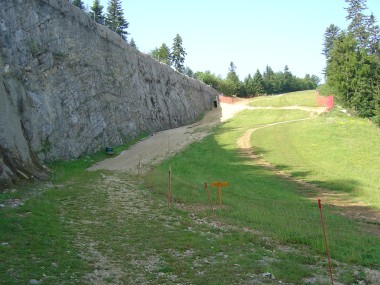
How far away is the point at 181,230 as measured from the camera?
11664 millimetres

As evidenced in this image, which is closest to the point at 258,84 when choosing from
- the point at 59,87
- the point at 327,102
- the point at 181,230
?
the point at 327,102

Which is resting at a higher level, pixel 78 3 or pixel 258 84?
pixel 78 3

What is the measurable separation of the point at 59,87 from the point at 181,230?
59.7 feet

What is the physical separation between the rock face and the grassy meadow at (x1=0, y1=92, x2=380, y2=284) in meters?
1.88

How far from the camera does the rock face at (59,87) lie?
62.6 ft

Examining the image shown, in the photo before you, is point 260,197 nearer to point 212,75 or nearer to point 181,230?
point 181,230

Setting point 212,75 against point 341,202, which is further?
point 212,75

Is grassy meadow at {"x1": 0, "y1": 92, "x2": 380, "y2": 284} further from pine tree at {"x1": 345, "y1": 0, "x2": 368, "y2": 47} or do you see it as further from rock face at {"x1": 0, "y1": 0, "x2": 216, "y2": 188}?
pine tree at {"x1": 345, "y1": 0, "x2": 368, "y2": 47}

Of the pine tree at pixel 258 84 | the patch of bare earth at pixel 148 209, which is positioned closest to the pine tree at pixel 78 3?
the patch of bare earth at pixel 148 209

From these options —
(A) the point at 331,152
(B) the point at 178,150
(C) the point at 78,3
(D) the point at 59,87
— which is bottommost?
(A) the point at 331,152

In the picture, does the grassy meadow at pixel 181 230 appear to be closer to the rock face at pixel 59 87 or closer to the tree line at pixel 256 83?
the rock face at pixel 59 87

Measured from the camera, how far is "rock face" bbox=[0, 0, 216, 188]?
19.1 meters

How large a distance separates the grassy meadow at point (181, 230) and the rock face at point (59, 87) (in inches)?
74.1

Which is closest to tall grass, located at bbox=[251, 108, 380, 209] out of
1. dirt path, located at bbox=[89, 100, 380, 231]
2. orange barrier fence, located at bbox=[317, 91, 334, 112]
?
dirt path, located at bbox=[89, 100, 380, 231]
